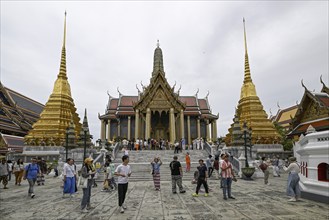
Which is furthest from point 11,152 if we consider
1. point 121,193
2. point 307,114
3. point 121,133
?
point 307,114

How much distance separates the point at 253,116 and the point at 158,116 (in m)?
12.2

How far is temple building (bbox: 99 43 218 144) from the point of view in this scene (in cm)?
3075

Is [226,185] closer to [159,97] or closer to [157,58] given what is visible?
[159,97]

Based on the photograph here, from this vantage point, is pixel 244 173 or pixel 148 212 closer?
pixel 148 212

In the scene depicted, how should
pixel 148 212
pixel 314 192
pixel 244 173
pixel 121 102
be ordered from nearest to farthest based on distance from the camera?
pixel 148 212, pixel 314 192, pixel 244 173, pixel 121 102

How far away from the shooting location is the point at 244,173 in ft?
45.7

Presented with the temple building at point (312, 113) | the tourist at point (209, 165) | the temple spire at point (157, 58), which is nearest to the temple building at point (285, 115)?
the temple building at point (312, 113)

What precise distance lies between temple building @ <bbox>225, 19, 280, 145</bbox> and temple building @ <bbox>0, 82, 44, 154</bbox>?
70.1 feet

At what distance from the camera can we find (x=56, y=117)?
2600 cm

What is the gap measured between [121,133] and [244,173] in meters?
24.2

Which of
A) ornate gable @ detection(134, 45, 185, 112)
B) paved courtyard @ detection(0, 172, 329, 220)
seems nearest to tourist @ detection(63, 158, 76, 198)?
paved courtyard @ detection(0, 172, 329, 220)

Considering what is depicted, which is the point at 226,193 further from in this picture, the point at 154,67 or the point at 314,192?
the point at 154,67

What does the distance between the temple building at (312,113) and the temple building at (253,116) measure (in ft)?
12.0

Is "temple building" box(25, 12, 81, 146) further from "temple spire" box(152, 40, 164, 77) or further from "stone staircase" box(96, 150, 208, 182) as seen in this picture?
"temple spire" box(152, 40, 164, 77)
